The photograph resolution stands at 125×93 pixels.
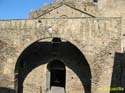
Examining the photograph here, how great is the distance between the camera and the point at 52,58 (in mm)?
16562

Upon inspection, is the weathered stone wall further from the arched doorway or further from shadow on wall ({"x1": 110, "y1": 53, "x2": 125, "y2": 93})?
the arched doorway

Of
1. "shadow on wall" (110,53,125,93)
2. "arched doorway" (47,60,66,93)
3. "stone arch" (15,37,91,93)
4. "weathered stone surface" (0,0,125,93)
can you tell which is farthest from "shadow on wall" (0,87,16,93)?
"shadow on wall" (110,53,125,93)

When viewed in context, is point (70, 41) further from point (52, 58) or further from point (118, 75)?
point (118, 75)

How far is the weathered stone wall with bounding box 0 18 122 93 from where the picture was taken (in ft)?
47.9

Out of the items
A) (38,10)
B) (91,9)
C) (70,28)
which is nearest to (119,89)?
(70,28)

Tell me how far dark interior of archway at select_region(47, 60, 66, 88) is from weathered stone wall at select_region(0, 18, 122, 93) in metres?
2.02

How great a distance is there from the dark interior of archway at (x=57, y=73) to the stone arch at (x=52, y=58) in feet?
1.39

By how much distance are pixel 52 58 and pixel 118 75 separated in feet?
12.9

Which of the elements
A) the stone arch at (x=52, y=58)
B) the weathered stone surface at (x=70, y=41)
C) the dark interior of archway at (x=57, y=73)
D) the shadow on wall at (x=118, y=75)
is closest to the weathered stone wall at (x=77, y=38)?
the weathered stone surface at (x=70, y=41)

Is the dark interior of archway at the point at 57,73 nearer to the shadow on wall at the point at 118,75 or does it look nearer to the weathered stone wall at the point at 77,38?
the weathered stone wall at the point at 77,38

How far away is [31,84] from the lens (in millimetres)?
16828

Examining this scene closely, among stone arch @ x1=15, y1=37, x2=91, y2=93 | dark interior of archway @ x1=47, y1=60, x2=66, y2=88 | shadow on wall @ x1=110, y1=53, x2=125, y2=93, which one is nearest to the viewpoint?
shadow on wall @ x1=110, y1=53, x2=125, y2=93

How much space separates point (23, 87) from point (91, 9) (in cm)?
832

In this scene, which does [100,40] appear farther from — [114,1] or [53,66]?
[114,1]
